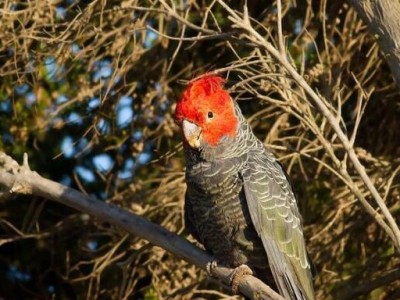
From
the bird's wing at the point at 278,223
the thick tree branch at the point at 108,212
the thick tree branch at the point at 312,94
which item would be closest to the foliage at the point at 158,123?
the bird's wing at the point at 278,223

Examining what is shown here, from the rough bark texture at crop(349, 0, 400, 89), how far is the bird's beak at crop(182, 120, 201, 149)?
3.06 ft

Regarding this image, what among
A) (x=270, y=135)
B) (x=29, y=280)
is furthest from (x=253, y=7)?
(x=29, y=280)

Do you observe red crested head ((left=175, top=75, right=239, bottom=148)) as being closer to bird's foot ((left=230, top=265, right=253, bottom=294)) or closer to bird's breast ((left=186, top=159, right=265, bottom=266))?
bird's breast ((left=186, top=159, right=265, bottom=266))

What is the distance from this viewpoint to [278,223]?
4602 millimetres

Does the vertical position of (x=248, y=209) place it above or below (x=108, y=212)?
above

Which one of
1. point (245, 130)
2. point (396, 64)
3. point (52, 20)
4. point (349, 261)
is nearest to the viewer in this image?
point (396, 64)

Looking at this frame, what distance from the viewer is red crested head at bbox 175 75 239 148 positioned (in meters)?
4.39

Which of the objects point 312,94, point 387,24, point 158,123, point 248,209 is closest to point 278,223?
point 248,209

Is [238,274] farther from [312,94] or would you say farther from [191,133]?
[312,94]

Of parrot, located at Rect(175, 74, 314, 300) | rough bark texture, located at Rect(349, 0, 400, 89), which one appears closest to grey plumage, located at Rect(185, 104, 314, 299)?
parrot, located at Rect(175, 74, 314, 300)

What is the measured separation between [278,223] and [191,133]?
2.04 ft

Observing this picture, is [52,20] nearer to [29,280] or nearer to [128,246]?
[128,246]

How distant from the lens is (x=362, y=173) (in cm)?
407

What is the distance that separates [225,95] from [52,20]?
116 cm
